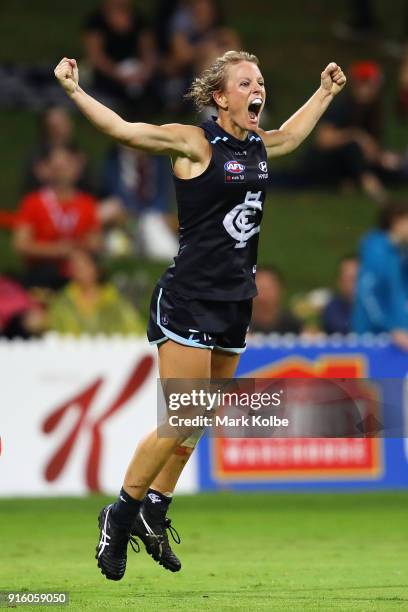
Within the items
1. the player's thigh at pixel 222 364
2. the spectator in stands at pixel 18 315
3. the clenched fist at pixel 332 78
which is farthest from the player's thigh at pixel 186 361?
the spectator in stands at pixel 18 315

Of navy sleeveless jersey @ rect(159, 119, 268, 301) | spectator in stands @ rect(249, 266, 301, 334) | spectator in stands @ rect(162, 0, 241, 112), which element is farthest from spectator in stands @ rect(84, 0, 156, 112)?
navy sleeveless jersey @ rect(159, 119, 268, 301)

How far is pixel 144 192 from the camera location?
55.5ft

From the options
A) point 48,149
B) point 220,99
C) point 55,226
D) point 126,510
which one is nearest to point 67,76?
point 220,99

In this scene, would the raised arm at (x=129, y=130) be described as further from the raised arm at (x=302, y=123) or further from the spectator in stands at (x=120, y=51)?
the spectator in stands at (x=120, y=51)

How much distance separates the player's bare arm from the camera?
7340 mm

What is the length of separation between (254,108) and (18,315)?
6651mm

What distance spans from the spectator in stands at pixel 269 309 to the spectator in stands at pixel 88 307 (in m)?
1.09

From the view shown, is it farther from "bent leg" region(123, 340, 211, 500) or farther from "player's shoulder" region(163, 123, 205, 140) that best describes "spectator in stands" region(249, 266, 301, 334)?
"player's shoulder" region(163, 123, 205, 140)

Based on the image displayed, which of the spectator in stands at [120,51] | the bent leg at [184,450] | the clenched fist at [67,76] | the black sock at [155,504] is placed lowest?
the black sock at [155,504]

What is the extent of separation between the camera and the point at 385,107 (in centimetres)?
2111

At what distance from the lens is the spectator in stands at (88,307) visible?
44.4 feet

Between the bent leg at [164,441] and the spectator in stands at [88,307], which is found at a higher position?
the spectator in stands at [88,307]

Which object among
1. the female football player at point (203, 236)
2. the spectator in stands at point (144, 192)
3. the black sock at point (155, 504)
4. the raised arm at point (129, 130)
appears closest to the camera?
the raised arm at point (129, 130)

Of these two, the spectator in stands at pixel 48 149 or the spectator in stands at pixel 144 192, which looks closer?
the spectator in stands at pixel 48 149
